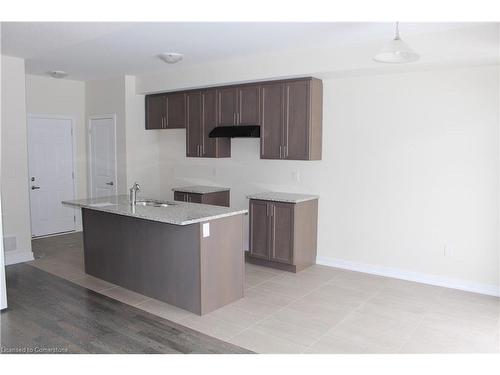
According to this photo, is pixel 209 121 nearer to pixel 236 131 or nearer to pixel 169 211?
pixel 236 131

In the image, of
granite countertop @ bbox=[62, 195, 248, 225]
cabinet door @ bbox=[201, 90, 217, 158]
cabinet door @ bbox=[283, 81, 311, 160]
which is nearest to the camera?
granite countertop @ bbox=[62, 195, 248, 225]

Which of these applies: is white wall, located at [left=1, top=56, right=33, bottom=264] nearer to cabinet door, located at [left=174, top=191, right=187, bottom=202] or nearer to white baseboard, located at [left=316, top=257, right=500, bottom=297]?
cabinet door, located at [left=174, top=191, right=187, bottom=202]

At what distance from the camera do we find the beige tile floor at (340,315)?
3309mm

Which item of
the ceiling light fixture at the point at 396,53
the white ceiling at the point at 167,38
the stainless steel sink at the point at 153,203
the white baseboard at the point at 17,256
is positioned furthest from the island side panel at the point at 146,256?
the ceiling light fixture at the point at 396,53

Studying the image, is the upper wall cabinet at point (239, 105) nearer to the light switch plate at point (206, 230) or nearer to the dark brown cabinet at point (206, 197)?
the dark brown cabinet at point (206, 197)

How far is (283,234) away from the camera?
203 inches

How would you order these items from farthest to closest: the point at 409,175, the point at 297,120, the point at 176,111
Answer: the point at 176,111 < the point at 297,120 < the point at 409,175

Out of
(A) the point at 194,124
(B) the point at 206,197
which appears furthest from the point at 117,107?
(B) the point at 206,197

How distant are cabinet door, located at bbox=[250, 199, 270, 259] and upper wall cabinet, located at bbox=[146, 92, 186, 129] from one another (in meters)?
1.89

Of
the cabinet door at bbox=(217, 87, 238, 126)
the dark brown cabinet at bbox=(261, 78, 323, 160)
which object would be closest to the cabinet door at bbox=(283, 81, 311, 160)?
Result: the dark brown cabinet at bbox=(261, 78, 323, 160)

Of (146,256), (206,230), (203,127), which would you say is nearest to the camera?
(206,230)

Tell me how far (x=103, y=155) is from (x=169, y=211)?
3.60m

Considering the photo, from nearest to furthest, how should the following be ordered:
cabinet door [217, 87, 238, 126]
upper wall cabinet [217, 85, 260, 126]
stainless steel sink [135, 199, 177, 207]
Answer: stainless steel sink [135, 199, 177, 207], upper wall cabinet [217, 85, 260, 126], cabinet door [217, 87, 238, 126]

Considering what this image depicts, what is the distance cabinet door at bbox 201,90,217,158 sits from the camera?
595 cm
